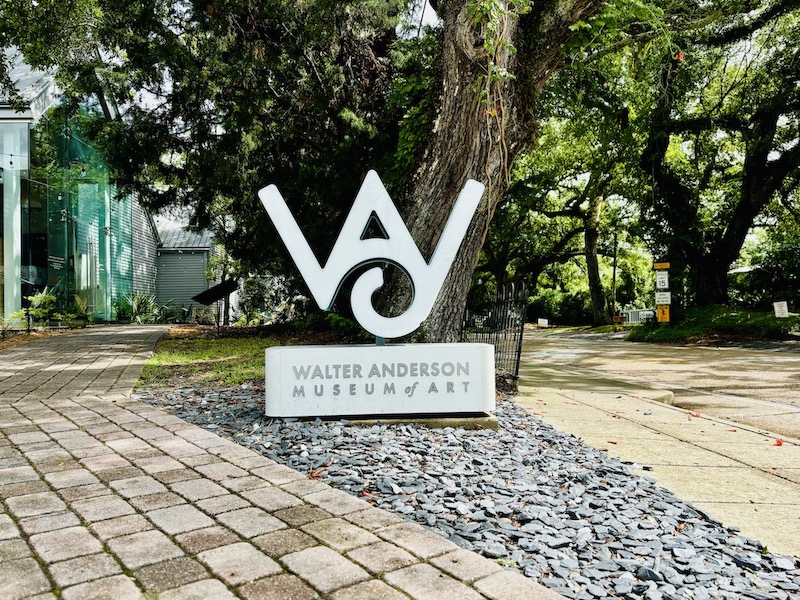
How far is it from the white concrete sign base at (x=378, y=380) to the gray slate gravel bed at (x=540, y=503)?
0.18 meters

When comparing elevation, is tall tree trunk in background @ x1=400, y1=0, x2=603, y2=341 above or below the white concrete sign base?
above

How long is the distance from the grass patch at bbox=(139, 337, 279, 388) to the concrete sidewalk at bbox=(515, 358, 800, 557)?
11.3 ft

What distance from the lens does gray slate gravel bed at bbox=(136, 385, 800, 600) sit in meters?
2.38

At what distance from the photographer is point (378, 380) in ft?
16.2

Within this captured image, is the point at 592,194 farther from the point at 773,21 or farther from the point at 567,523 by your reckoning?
the point at 567,523

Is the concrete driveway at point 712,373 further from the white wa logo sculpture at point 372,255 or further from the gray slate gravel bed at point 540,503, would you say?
the white wa logo sculpture at point 372,255

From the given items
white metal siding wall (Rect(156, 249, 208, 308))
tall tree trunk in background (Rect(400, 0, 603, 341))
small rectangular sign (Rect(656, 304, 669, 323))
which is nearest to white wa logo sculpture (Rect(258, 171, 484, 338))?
tall tree trunk in background (Rect(400, 0, 603, 341))

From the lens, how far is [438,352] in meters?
5.00

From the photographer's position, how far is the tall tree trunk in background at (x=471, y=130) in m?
6.29

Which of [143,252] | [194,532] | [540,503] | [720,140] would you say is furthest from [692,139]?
[194,532]

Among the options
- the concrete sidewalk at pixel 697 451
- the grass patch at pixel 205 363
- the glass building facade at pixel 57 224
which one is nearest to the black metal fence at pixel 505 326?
the concrete sidewalk at pixel 697 451

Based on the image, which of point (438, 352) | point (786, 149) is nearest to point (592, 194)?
point (786, 149)

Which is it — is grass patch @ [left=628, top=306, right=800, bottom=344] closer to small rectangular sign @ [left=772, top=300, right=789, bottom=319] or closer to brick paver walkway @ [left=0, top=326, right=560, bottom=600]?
small rectangular sign @ [left=772, top=300, right=789, bottom=319]

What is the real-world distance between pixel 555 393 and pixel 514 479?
378 centimetres
